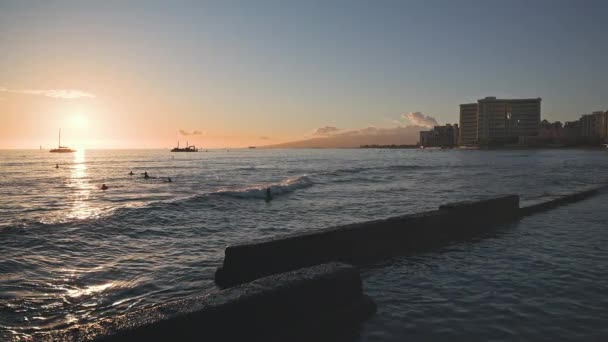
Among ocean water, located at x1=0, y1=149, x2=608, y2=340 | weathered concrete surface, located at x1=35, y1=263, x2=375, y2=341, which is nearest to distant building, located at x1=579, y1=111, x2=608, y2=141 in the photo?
ocean water, located at x1=0, y1=149, x2=608, y2=340

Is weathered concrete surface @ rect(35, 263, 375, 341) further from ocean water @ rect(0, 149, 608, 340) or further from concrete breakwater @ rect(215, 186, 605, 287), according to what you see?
concrete breakwater @ rect(215, 186, 605, 287)

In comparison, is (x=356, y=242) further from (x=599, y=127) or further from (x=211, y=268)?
(x=599, y=127)

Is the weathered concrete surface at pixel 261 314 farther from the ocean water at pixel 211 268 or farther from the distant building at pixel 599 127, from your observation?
the distant building at pixel 599 127

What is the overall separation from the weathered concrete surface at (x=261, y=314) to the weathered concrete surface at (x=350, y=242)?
1566 mm

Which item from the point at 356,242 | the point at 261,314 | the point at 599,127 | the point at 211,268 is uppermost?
the point at 599,127

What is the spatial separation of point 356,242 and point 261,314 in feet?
12.0

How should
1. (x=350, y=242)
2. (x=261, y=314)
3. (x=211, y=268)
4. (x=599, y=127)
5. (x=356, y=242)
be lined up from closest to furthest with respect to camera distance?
(x=261, y=314) < (x=350, y=242) < (x=356, y=242) < (x=211, y=268) < (x=599, y=127)

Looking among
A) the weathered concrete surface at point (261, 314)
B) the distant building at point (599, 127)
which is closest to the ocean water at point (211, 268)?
the weathered concrete surface at point (261, 314)

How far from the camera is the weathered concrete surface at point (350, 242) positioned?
636cm

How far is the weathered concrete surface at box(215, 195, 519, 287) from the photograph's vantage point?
20.9 ft

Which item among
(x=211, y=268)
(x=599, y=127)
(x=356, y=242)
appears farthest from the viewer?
(x=599, y=127)

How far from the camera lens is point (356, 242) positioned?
7609 mm

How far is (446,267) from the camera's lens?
283 inches

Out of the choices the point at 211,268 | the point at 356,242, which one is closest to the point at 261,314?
the point at 356,242
